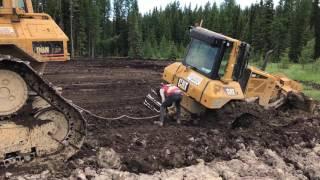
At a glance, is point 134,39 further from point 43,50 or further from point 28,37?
point 28,37

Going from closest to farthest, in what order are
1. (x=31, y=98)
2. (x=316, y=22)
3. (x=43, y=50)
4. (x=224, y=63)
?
1. (x=43, y=50)
2. (x=31, y=98)
3. (x=224, y=63)
4. (x=316, y=22)

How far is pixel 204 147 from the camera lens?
10281mm

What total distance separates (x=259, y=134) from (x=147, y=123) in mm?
2733

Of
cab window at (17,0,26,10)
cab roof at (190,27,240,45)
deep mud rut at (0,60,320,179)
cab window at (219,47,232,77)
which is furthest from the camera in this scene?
cab window at (219,47,232,77)

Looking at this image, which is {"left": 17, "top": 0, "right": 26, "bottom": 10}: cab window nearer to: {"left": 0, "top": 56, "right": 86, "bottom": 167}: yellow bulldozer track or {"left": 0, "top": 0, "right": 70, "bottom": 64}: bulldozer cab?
{"left": 0, "top": 0, "right": 70, "bottom": 64}: bulldozer cab

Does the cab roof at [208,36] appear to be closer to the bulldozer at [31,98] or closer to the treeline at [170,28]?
the bulldozer at [31,98]

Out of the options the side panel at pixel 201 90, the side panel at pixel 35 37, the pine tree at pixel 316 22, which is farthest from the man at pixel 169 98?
the pine tree at pixel 316 22

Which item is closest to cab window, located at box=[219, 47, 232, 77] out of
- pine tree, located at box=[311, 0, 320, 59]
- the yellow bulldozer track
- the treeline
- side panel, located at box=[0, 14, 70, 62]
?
the yellow bulldozer track

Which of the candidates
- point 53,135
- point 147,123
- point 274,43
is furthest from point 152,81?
point 274,43

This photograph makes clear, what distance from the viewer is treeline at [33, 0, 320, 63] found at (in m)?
62.5

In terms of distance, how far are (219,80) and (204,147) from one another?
240 centimetres

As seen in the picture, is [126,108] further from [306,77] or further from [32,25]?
[306,77]

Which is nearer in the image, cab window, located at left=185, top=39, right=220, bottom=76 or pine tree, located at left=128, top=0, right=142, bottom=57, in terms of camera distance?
cab window, located at left=185, top=39, right=220, bottom=76

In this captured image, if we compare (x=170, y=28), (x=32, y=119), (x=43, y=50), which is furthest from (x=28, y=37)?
(x=170, y=28)
